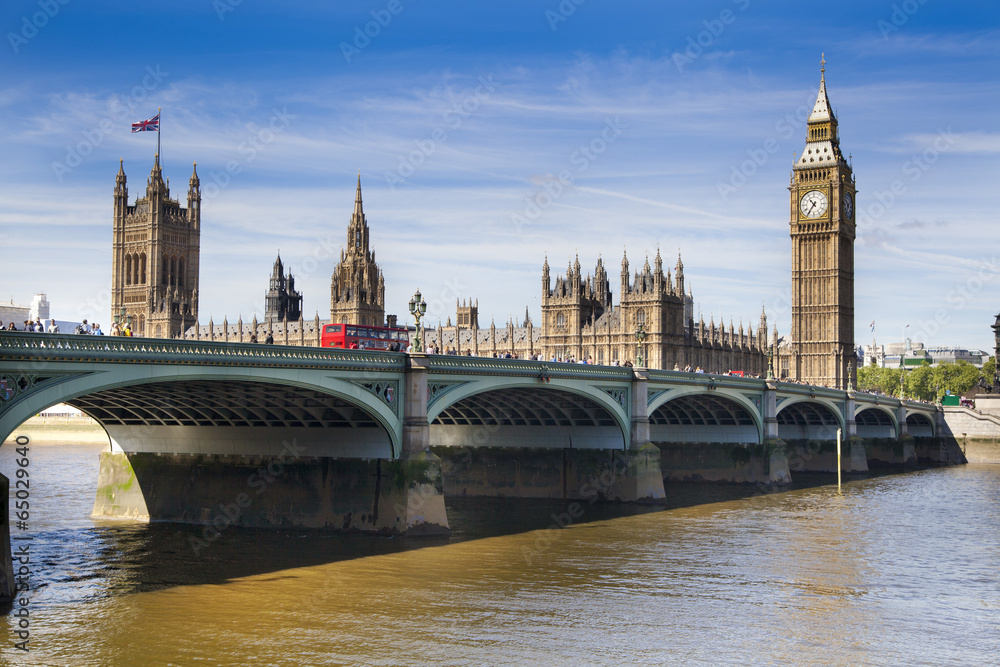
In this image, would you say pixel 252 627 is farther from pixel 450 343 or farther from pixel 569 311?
pixel 450 343

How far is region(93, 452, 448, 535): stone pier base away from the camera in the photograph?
40344 millimetres

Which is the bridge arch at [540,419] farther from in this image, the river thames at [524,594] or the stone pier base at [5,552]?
the stone pier base at [5,552]

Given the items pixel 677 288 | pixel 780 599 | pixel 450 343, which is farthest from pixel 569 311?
pixel 780 599

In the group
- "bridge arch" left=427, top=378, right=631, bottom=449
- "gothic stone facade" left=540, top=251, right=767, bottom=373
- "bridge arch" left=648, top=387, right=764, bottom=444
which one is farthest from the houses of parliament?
"bridge arch" left=427, top=378, right=631, bottom=449

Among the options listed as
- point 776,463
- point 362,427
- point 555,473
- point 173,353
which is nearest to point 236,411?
point 362,427

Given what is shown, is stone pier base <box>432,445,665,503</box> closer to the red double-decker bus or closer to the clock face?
the red double-decker bus

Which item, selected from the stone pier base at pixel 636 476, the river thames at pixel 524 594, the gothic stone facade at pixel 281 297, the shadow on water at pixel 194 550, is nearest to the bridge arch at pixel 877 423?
the stone pier base at pixel 636 476

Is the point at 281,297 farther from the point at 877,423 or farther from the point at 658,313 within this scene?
the point at 877,423

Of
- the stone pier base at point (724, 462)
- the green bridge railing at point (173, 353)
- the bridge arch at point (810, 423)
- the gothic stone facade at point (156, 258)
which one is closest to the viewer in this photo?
the green bridge railing at point (173, 353)

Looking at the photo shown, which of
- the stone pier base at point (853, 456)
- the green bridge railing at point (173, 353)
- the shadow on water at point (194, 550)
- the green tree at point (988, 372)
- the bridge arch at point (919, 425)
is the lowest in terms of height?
the shadow on water at point (194, 550)

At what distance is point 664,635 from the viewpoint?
27.0 m

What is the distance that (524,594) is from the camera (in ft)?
104

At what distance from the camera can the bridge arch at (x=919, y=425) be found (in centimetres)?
10526

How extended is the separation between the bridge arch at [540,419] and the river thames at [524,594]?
19.8ft
